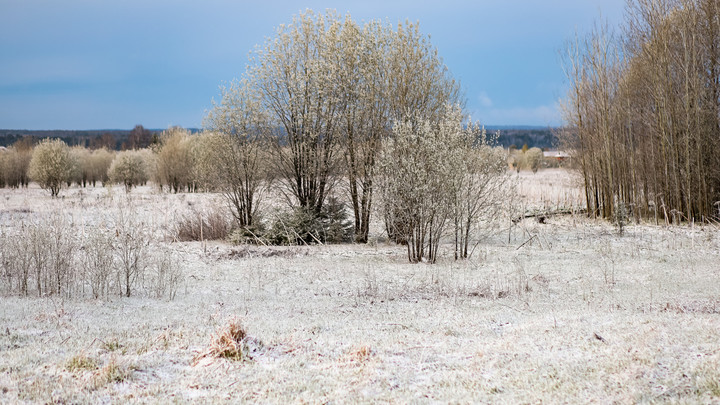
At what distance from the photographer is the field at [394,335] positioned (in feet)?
14.4

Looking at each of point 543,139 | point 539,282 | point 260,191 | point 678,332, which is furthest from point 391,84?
point 543,139

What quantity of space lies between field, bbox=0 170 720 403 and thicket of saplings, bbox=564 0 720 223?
5.20 meters

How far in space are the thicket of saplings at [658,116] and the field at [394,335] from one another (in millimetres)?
5205

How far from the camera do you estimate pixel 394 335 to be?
6145 mm

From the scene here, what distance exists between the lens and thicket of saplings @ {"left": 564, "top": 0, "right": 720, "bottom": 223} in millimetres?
15211

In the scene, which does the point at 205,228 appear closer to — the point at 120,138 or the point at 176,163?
the point at 176,163

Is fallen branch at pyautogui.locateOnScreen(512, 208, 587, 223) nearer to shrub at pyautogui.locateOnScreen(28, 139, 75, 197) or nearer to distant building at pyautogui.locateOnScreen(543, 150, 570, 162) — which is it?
distant building at pyautogui.locateOnScreen(543, 150, 570, 162)

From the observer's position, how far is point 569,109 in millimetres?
22594

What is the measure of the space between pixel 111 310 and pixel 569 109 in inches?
800

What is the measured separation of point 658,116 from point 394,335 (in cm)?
1380

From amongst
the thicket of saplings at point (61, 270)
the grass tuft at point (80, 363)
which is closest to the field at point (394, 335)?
the grass tuft at point (80, 363)

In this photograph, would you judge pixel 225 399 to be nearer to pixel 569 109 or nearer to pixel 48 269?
pixel 48 269

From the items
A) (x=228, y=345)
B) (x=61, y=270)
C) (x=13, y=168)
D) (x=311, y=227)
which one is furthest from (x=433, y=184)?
(x=13, y=168)

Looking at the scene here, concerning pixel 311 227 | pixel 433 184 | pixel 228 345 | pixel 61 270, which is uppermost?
pixel 433 184
